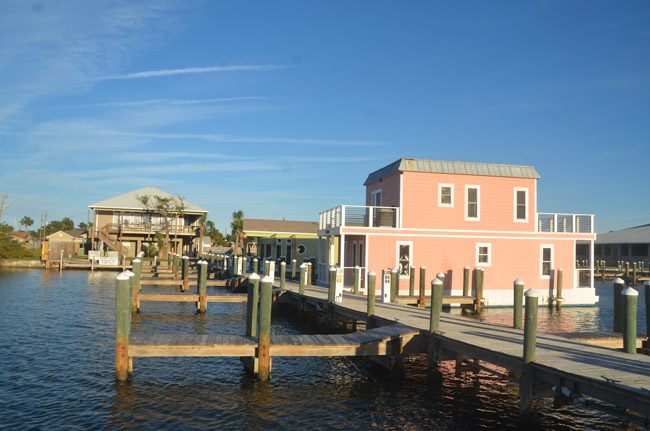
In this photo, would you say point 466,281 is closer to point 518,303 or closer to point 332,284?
point 332,284

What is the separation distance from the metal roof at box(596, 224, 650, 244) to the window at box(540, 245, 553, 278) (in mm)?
41372

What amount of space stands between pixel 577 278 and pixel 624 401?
25483 mm

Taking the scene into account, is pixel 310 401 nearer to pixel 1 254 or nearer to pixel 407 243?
pixel 407 243

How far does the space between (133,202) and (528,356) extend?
Answer: 197 feet

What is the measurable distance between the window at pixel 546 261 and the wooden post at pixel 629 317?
779 inches

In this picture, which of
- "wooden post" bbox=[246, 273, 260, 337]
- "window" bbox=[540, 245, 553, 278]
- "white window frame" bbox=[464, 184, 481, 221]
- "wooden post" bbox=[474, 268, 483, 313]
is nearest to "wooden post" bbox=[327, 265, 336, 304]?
"wooden post" bbox=[246, 273, 260, 337]

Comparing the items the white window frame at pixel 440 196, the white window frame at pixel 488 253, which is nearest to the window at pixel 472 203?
the white window frame at pixel 440 196

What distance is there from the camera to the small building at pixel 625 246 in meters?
68.6

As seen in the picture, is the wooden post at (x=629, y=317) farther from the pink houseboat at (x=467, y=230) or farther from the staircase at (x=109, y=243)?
the staircase at (x=109, y=243)

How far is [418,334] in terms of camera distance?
1447cm

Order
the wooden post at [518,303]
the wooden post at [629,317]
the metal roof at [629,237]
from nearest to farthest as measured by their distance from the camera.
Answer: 1. the wooden post at [629,317]
2. the wooden post at [518,303]
3. the metal roof at [629,237]

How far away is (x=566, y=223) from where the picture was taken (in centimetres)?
3177

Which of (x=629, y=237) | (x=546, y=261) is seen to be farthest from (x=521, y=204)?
(x=629, y=237)

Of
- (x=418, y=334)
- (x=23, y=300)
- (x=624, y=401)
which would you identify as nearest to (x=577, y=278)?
(x=418, y=334)
